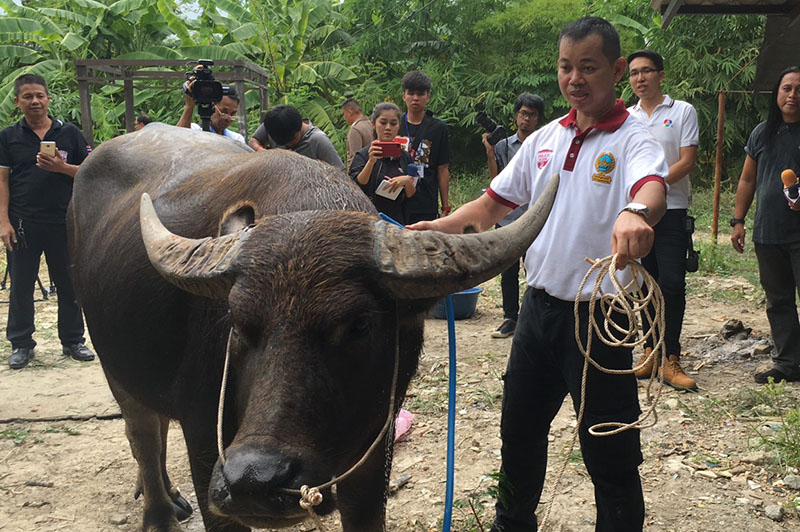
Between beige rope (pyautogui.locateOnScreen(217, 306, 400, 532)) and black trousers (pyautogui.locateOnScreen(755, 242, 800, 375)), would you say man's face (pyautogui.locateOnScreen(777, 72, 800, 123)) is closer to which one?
black trousers (pyautogui.locateOnScreen(755, 242, 800, 375))

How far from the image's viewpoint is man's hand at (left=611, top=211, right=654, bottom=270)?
200 cm

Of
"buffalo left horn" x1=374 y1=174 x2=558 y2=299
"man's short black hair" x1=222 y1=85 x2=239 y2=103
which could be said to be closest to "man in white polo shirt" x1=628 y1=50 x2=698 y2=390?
"buffalo left horn" x1=374 y1=174 x2=558 y2=299

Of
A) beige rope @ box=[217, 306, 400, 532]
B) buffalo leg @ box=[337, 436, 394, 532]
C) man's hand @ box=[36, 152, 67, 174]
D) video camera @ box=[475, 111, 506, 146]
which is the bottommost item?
buffalo leg @ box=[337, 436, 394, 532]

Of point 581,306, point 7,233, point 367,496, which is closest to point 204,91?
point 7,233

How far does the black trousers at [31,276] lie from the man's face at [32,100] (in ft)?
2.85

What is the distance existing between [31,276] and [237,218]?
420 centimetres

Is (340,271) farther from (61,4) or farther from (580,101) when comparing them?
(61,4)

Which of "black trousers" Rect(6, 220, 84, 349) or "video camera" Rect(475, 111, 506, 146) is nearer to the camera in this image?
"black trousers" Rect(6, 220, 84, 349)

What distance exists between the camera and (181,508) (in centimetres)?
351

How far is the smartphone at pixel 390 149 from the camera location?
5043mm

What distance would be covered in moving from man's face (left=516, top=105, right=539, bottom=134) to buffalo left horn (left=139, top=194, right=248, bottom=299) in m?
4.09

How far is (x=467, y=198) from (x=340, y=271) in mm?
12098

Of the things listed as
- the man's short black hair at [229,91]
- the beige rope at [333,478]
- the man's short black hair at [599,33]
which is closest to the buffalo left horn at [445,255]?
the beige rope at [333,478]

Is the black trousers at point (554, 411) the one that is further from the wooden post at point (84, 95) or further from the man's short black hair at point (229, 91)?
the wooden post at point (84, 95)
